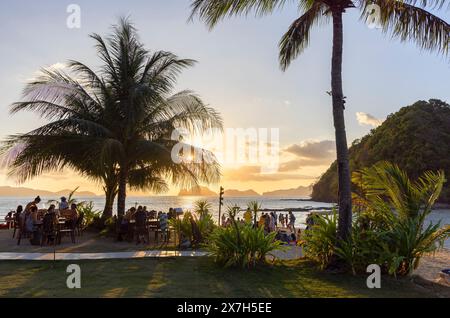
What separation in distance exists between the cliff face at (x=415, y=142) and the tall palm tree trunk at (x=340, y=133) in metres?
68.0

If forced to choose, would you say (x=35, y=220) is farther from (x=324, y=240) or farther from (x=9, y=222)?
(x=324, y=240)

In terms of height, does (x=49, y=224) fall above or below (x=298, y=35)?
below

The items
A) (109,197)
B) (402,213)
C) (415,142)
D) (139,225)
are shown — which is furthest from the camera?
(415,142)

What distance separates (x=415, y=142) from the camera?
85562 mm

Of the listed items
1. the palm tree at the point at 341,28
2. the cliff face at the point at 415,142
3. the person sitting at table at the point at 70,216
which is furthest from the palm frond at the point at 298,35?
the cliff face at the point at 415,142

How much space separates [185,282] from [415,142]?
86769mm

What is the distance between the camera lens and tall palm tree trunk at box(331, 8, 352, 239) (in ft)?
33.1

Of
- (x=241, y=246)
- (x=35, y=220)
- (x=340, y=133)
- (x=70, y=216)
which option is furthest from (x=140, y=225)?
(x=340, y=133)

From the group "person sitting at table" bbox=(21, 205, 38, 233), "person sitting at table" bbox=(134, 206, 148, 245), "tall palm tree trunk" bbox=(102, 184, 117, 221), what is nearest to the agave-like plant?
"person sitting at table" bbox=(134, 206, 148, 245)

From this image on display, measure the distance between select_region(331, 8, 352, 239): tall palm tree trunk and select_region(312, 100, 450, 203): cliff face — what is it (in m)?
68.0

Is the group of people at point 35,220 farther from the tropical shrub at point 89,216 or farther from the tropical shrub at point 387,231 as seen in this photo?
the tropical shrub at point 387,231
